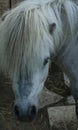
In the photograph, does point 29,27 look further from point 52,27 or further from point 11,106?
point 11,106

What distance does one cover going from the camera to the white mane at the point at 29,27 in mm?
2584

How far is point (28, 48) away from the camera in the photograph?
2562 millimetres

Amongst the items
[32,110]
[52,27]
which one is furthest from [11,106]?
[52,27]

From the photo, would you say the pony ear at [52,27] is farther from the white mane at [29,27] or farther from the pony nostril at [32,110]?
the pony nostril at [32,110]

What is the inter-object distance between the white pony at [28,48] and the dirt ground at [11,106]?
5.12 feet

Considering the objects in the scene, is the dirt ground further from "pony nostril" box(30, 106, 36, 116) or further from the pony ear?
the pony ear

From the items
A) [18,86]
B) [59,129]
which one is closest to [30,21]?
[18,86]

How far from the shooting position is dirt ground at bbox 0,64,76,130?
420 cm

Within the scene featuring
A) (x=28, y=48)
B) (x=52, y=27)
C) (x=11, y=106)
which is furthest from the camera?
(x=11, y=106)

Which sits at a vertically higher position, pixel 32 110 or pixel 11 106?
pixel 32 110

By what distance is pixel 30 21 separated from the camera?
8.53 feet

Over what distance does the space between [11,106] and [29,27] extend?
2.09 m

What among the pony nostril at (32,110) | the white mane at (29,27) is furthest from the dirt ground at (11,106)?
the white mane at (29,27)

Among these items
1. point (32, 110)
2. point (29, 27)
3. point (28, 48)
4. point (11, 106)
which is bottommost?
point (11, 106)
